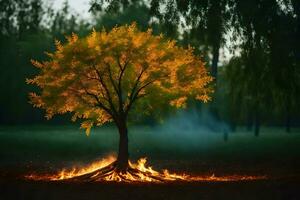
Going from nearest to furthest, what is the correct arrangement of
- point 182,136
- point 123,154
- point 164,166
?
point 123,154, point 164,166, point 182,136

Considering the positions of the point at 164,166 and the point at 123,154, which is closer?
the point at 123,154

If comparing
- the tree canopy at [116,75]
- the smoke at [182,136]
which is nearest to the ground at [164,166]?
the smoke at [182,136]

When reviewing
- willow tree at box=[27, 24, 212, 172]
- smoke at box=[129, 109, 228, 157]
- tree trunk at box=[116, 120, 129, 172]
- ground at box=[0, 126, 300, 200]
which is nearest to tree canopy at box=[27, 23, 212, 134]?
willow tree at box=[27, 24, 212, 172]

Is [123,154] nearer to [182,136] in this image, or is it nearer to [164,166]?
[164,166]

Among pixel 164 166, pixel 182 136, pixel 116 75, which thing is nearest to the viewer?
pixel 116 75

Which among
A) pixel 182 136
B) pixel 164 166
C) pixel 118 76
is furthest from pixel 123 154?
pixel 182 136

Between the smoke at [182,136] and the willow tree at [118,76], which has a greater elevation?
the willow tree at [118,76]

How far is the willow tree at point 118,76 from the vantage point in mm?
20125

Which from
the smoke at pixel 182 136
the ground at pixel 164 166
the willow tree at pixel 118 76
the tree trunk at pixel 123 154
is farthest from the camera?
the smoke at pixel 182 136

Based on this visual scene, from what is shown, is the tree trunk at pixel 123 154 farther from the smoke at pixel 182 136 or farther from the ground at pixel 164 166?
the smoke at pixel 182 136

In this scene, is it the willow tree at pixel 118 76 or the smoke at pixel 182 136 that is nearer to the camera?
the willow tree at pixel 118 76

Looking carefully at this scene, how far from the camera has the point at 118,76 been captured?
71.7 ft

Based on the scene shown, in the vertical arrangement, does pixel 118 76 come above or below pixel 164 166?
above

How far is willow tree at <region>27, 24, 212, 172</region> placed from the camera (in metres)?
20.1
